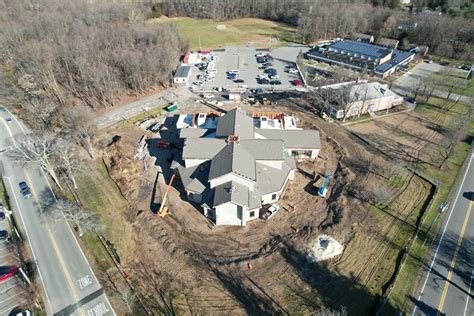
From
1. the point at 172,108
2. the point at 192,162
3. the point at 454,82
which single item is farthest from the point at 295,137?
the point at 454,82

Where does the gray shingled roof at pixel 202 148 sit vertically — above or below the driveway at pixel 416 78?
below

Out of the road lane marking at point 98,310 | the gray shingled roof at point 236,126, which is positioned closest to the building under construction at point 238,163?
the gray shingled roof at point 236,126

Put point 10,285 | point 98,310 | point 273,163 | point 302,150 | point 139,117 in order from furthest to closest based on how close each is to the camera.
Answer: point 139,117
point 302,150
point 273,163
point 10,285
point 98,310

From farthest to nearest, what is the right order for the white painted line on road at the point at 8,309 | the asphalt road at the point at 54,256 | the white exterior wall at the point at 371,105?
the white exterior wall at the point at 371,105
the asphalt road at the point at 54,256
the white painted line on road at the point at 8,309

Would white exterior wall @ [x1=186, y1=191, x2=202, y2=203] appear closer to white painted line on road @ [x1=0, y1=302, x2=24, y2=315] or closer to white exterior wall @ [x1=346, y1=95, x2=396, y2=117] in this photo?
white painted line on road @ [x1=0, y1=302, x2=24, y2=315]

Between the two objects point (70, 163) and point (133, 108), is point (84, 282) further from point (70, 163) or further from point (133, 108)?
point (133, 108)

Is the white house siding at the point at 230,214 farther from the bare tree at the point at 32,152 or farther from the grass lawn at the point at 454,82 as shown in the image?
the grass lawn at the point at 454,82
